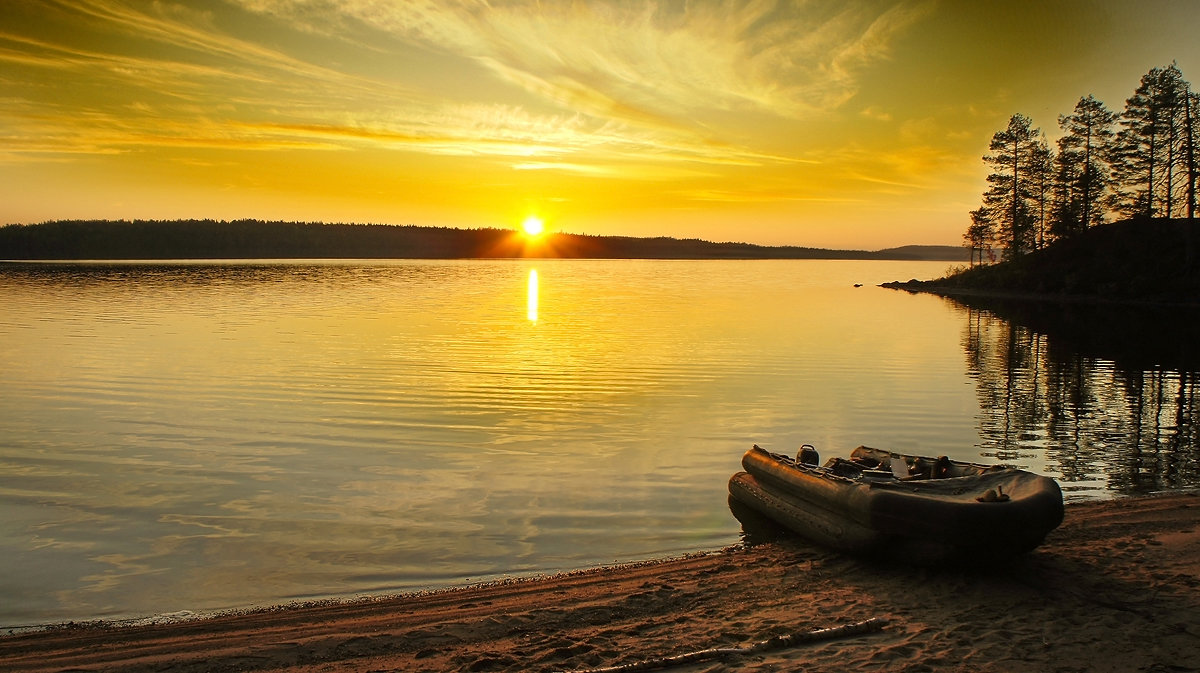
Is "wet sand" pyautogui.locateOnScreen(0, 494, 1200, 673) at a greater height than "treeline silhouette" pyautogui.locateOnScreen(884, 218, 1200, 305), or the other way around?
"treeline silhouette" pyautogui.locateOnScreen(884, 218, 1200, 305)

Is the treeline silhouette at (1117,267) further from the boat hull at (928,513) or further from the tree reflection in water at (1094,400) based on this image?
the boat hull at (928,513)

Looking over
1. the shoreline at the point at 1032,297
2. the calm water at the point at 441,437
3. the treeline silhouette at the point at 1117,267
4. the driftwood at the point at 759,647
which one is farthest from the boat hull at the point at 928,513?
the treeline silhouette at the point at 1117,267

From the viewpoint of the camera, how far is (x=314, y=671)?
6.87 m

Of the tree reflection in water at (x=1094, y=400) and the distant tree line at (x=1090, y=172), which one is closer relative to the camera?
the tree reflection in water at (x=1094, y=400)

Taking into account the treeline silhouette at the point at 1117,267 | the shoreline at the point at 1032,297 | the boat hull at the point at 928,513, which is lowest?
the boat hull at the point at 928,513

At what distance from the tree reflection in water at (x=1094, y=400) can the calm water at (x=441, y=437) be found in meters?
0.13

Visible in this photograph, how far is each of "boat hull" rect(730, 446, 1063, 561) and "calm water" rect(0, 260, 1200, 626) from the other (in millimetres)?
1590

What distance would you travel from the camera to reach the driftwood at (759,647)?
21.9ft

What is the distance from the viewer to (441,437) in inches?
704

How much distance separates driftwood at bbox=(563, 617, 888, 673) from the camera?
6684 mm

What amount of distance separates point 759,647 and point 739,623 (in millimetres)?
773

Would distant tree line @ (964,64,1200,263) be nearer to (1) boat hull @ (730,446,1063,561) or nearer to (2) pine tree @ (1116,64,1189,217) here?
(2) pine tree @ (1116,64,1189,217)

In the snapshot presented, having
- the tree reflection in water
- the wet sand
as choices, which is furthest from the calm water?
the wet sand

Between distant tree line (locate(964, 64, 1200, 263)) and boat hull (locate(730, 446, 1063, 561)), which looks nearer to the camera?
boat hull (locate(730, 446, 1063, 561))
